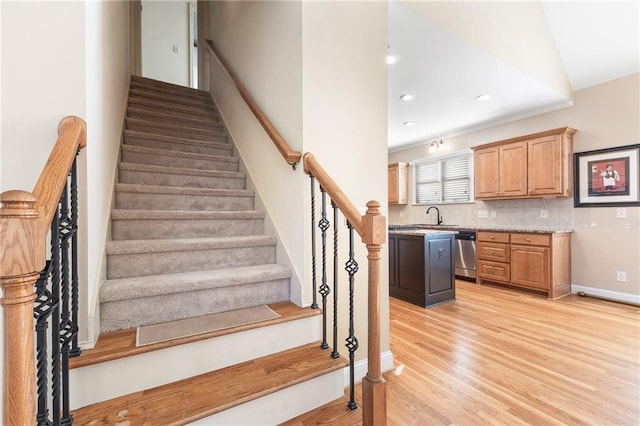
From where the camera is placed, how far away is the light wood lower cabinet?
391 cm

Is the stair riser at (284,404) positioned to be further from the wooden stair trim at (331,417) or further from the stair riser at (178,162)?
the stair riser at (178,162)

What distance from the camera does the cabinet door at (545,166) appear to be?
4.04m

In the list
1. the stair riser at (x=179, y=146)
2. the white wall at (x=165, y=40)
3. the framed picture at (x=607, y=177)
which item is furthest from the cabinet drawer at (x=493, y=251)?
the white wall at (x=165, y=40)

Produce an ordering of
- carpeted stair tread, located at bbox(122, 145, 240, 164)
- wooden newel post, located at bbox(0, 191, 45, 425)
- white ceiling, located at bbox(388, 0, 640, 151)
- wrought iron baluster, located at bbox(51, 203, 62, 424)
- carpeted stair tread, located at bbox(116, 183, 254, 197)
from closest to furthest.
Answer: wooden newel post, located at bbox(0, 191, 45, 425)
wrought iron baluster, located at bbox(51, 203, 62, 424)
carpeted stair tread, located at bbox(116, 183, 254, 197)
carpeted stair tread, located at bbox(122, 145, 240, 164)
white ceiling, located at bbox(388, 0, 640, 151)

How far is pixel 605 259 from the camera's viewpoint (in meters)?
3.86

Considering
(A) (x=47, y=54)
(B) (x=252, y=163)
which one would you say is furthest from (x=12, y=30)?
(B) (x=252, y=163)

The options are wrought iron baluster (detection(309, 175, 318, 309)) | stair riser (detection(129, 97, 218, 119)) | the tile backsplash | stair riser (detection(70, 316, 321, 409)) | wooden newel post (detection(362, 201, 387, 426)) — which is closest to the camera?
stair riser (detection(70, 316, 321, 409))

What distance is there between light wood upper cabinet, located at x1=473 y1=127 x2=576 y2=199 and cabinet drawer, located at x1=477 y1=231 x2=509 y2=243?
62cm

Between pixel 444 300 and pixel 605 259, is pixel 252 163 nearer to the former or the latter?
pixel 444 300

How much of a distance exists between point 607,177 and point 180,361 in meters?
5.05

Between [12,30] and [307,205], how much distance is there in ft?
4.78

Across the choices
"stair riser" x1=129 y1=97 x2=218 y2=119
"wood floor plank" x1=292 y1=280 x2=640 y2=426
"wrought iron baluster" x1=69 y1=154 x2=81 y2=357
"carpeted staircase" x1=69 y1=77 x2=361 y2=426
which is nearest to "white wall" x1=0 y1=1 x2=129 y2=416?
"wrought iron baluster" x1=69 y1=154 x2=81 y2=357

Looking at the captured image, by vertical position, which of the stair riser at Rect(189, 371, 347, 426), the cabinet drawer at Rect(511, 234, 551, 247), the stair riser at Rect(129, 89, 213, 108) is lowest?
the stair riser at Rect(189, 371, 347, 426)

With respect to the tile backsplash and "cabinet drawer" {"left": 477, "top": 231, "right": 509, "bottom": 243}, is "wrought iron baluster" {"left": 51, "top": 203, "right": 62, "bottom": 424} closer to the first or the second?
"cabinet drawer" {"left": 477, "top": 231, "right": 509, "bottom": 243}
